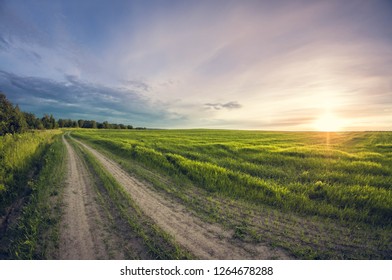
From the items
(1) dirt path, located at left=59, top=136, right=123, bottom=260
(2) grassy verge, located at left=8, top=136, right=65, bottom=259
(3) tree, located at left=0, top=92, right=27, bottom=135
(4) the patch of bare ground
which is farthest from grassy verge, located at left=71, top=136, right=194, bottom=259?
(3) tree, located at left=0, top=92, right=27, bottom=135

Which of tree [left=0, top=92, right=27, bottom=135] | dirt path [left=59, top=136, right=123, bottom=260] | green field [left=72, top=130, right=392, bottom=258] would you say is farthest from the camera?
tree [left=0, top=92, right=27, bottom=135]

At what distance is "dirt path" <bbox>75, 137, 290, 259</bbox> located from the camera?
3.57m

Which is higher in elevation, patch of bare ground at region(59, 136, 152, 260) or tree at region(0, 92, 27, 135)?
tree at region(0, 92, 27, 135)

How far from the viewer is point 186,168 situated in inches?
367

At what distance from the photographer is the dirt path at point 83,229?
3.53 m

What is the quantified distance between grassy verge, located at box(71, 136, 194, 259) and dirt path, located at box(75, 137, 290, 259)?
174 mm

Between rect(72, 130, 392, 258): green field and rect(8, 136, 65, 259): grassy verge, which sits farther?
rect(72, 130, 392, 258): green field

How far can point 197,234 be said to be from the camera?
410cm

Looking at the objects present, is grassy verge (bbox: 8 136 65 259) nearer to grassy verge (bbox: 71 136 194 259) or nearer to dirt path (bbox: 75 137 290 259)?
grassy verge (bbox: 71 136 194 259)

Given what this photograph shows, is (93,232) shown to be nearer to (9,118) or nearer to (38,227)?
(38,227)

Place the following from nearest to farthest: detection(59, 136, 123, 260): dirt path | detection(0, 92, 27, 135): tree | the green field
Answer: detection(59, 136, 123, 260): dirt path → the green field → detection(0, 92, 27, 135): tree

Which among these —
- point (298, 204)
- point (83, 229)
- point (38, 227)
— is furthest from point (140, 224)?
point (298, 204)

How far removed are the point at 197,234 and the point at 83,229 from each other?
9.09 feet
